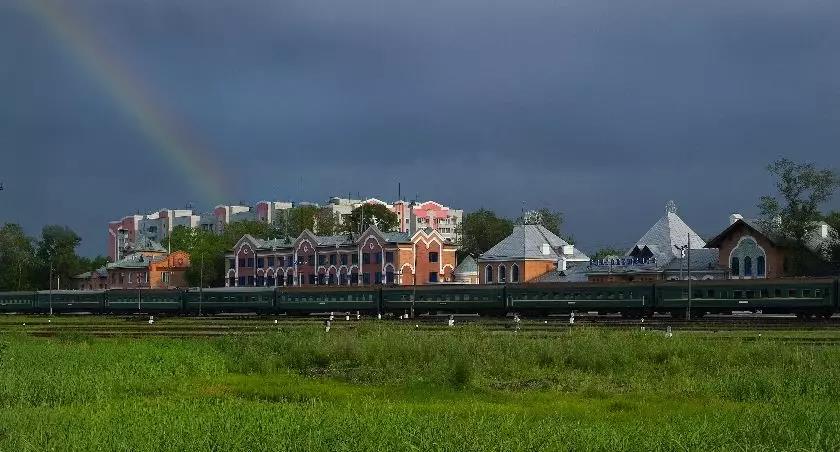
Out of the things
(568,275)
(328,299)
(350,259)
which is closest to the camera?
(328,299)

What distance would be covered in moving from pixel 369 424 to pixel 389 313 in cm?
6331

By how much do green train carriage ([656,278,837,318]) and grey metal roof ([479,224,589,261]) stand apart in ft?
109

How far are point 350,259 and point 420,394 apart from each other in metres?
94.1

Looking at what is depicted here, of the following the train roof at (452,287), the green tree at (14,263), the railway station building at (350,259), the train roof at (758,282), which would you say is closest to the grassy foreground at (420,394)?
the train roof at (758,282)

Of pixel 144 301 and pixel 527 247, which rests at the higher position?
pixel 527 247

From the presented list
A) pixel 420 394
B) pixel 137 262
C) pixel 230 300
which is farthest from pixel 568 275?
pixel 420 394

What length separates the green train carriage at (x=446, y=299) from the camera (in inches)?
2918

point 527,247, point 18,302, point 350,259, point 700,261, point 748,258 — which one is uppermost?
point 527,247

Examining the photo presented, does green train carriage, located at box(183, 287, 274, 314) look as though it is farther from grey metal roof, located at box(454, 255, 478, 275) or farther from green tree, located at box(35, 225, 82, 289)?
green tree, located at box(35, 225, 82, 289)

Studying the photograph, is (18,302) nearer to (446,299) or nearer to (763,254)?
(446,299)

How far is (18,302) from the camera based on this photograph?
102 m

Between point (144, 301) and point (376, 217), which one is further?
point (376, 217)

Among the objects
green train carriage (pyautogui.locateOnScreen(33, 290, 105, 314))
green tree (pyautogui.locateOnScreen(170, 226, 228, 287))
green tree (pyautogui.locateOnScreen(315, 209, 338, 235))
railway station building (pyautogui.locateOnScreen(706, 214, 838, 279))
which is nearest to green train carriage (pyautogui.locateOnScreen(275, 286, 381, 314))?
green train carriage (pyautogui.locateOnScreen(33, 290, 105, 314))

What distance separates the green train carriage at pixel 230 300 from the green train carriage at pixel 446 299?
1140cm
